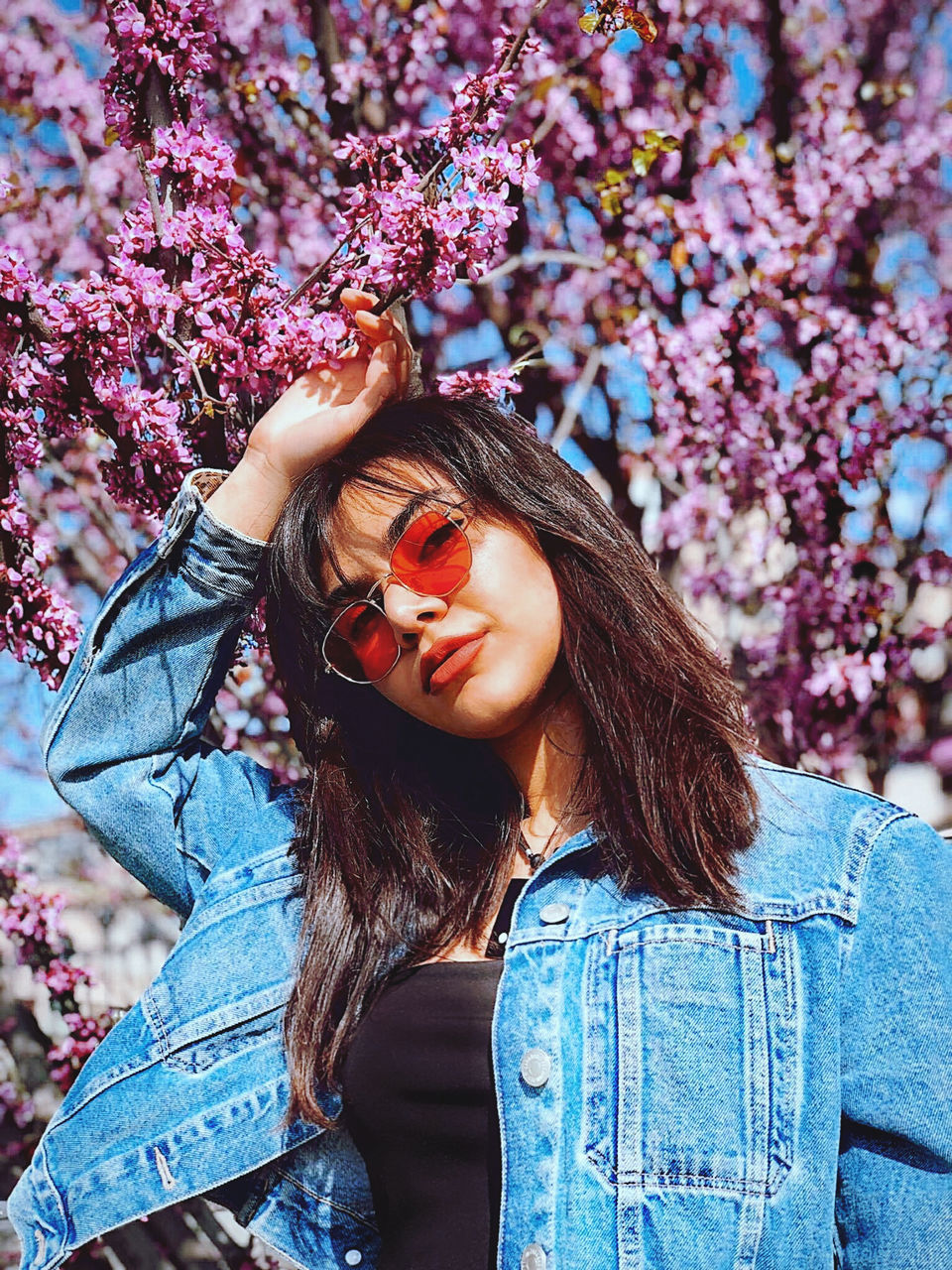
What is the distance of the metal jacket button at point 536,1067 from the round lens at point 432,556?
63cm

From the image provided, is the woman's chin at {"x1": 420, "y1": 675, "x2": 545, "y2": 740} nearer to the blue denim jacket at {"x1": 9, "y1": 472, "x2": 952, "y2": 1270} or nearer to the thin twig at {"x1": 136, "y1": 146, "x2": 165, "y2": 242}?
the blue denim jacket at {"x1": 9, "y1": 472, "x2": 952, "y2": 1270}

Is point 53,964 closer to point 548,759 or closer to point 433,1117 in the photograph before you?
point 433,1117

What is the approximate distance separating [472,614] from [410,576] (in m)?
0.11

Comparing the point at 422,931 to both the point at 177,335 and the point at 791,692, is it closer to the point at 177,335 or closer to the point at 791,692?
the point at 177,335

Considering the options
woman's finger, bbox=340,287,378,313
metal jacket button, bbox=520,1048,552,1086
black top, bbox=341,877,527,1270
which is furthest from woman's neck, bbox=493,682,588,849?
woman's finger, bbox=340,287,378,313

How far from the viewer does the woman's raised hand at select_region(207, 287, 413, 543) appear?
1684 mm

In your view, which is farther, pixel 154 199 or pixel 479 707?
pixel 154 199

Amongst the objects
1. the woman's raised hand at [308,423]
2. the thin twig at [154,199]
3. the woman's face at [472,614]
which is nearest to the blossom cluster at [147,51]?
the thin twig at [154,199]

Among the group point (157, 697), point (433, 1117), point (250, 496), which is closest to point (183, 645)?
point (157, 697)

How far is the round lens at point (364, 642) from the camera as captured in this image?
5.23ft

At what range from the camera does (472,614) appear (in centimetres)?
151

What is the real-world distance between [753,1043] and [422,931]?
53cm

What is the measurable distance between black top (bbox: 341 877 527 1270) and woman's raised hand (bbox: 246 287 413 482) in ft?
2.69

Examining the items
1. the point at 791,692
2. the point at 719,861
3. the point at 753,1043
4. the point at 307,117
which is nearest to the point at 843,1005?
the point at 753,1043
